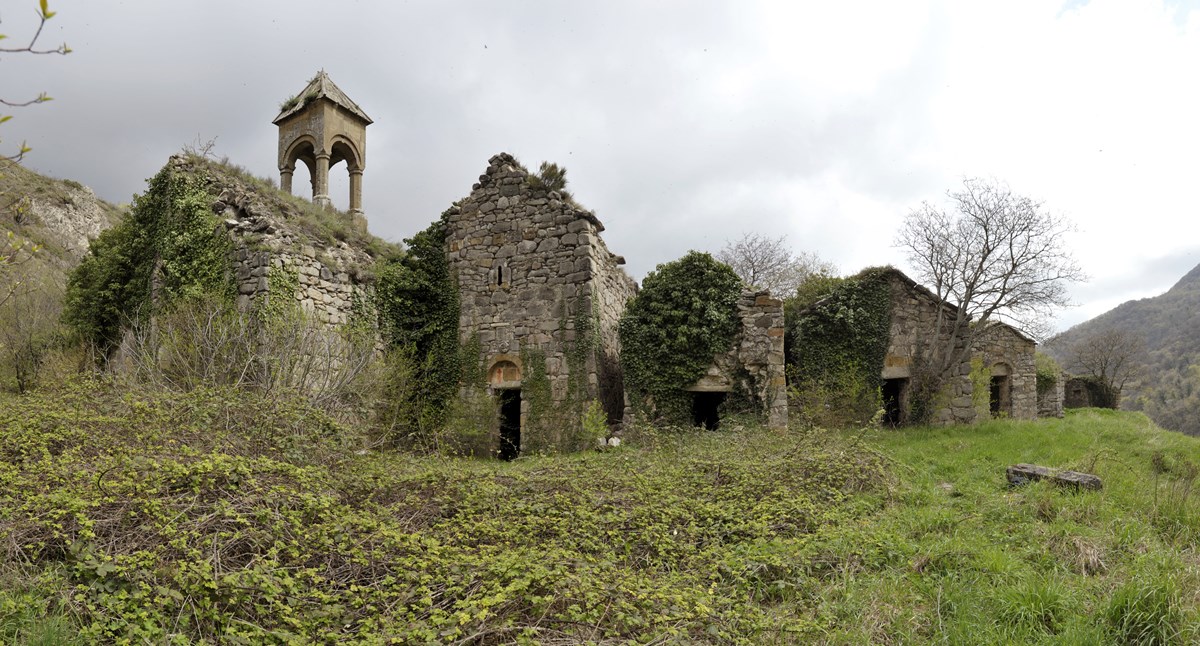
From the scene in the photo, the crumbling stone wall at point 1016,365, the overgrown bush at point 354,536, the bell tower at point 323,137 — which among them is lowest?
the overgrown bush at point 354,536

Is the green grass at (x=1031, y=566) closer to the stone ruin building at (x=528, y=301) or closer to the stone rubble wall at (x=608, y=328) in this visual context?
the stone ruin building at (x=528, y=301)

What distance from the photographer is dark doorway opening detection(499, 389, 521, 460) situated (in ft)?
43.2

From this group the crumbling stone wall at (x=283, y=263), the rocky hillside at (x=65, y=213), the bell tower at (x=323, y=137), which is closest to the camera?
the crumbling stone wall at (x=283, y=263)

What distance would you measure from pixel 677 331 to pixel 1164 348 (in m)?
52.0

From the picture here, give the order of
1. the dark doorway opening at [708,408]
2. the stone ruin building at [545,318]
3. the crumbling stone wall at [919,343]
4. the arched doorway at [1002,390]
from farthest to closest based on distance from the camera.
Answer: the arched doorway at [1002,390], the crumbling stone wall at [919,343], the dark doorway opening at [708,408], the stone ruin building at [545,318]

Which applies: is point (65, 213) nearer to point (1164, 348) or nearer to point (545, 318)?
point (545, 318)

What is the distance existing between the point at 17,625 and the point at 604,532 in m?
3.77

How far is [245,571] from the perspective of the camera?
3727 mm

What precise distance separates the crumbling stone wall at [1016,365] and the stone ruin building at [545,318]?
24.7 feet

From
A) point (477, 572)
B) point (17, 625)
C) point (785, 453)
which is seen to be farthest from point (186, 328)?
point (785, 453)

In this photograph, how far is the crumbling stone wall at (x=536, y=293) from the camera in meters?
12.5

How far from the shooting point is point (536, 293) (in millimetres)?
12961

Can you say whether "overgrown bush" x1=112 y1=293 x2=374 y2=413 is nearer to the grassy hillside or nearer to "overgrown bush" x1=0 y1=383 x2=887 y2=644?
the grassy hillside

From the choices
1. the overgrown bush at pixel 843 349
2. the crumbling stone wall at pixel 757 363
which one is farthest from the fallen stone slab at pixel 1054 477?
the overgrown bush at pixel 843 349
